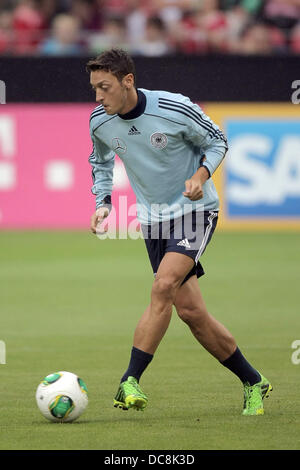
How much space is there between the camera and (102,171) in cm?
723

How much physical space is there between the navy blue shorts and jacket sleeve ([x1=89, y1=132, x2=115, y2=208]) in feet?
1.34

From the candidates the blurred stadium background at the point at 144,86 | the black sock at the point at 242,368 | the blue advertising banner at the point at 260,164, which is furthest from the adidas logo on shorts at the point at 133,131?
the blue advertising banner at the point at 260,164

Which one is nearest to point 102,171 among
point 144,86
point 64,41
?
point 144,86

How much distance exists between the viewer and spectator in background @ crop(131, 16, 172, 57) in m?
18.4

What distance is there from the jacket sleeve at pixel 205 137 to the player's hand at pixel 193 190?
25cm

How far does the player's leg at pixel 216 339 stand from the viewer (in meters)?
6.69

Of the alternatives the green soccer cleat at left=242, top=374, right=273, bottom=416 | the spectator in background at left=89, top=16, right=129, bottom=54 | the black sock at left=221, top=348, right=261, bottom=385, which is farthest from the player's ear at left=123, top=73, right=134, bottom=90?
the spectator in background at left=89, top=16, right=129, bottom=54

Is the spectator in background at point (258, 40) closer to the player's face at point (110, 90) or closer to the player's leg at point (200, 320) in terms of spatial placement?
the player's face at point (110, 90)

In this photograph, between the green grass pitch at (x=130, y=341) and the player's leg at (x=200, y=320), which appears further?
the player's leg at (x=200, y=320)

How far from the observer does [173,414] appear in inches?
261

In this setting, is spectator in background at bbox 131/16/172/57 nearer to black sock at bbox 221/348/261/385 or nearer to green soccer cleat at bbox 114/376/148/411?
black sock at bbox 221/348/261/385

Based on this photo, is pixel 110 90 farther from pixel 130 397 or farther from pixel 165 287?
pixel 130 397
